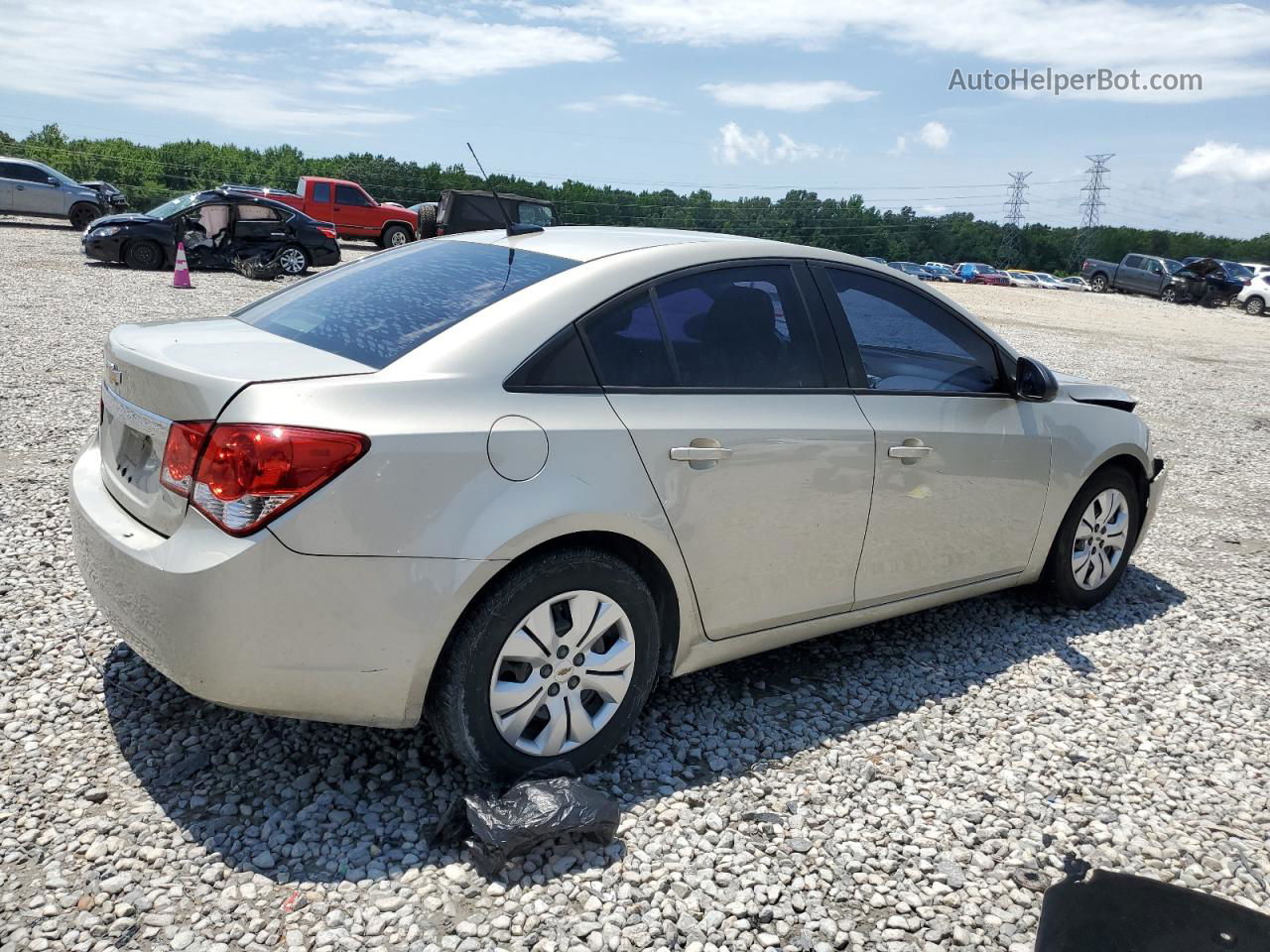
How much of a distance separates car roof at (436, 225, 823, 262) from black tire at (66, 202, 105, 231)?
27302 mm

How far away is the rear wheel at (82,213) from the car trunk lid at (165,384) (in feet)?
90.0

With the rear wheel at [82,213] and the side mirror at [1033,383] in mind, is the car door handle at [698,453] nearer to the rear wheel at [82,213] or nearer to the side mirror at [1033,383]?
the side mirror at [1033,383]

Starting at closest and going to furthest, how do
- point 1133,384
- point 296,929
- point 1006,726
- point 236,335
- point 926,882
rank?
point 296,929, point 926,882, point 236,335, point 1006,726, point 1133,384

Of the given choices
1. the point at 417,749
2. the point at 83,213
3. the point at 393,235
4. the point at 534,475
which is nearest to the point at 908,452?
the point at 534,475

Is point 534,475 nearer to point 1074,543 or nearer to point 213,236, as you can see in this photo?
point 1074,543

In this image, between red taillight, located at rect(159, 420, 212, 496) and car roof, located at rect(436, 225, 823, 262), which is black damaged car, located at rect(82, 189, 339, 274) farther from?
red taillight, located at rect(159, 420, 212, 496)

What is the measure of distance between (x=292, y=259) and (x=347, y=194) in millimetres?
9338

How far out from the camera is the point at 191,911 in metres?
2.54

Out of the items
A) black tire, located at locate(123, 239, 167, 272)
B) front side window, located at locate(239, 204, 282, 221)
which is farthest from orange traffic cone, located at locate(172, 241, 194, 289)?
front side window, located at locate(239, 204, 282, 221)

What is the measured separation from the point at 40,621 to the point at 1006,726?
3761 millimetres

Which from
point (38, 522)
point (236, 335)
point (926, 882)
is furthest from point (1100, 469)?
point (38, 522)

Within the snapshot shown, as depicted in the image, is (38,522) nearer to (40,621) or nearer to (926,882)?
(40,621)

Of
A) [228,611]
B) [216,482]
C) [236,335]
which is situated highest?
[236,335]

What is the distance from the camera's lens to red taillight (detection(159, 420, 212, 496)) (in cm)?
Result: 270
